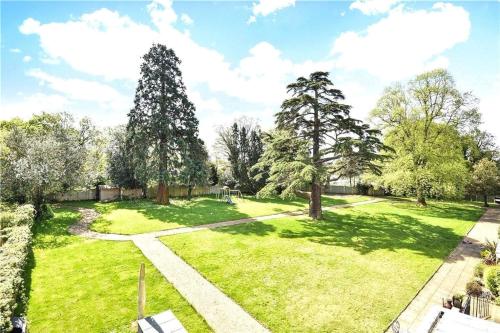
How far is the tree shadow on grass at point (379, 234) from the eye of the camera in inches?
608

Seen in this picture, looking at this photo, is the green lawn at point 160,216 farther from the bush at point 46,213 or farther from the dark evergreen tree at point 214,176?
the dark evergreen tree at point 214,176

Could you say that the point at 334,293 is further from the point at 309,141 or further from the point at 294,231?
the point at 309,141

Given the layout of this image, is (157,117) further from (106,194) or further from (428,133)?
(428,133)

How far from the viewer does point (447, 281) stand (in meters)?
11.0

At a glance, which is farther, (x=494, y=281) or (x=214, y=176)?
(x=214, y=176)

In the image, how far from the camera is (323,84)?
68.3 ft

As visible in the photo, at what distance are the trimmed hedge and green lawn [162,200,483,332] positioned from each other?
6.14m

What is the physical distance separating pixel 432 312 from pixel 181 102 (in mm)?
28374

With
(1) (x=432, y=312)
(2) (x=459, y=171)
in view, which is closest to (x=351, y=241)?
(1) (x=432, y=312)

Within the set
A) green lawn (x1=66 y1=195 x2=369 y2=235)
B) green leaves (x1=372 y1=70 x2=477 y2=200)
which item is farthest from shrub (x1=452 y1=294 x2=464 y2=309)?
green leaves (x1=372 y1=70 x2=477 y2=200)

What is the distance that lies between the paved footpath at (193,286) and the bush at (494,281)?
27.0ft

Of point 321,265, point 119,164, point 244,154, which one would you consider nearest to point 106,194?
point 119,164

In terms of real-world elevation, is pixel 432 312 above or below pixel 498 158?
below

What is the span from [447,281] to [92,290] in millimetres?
14044
